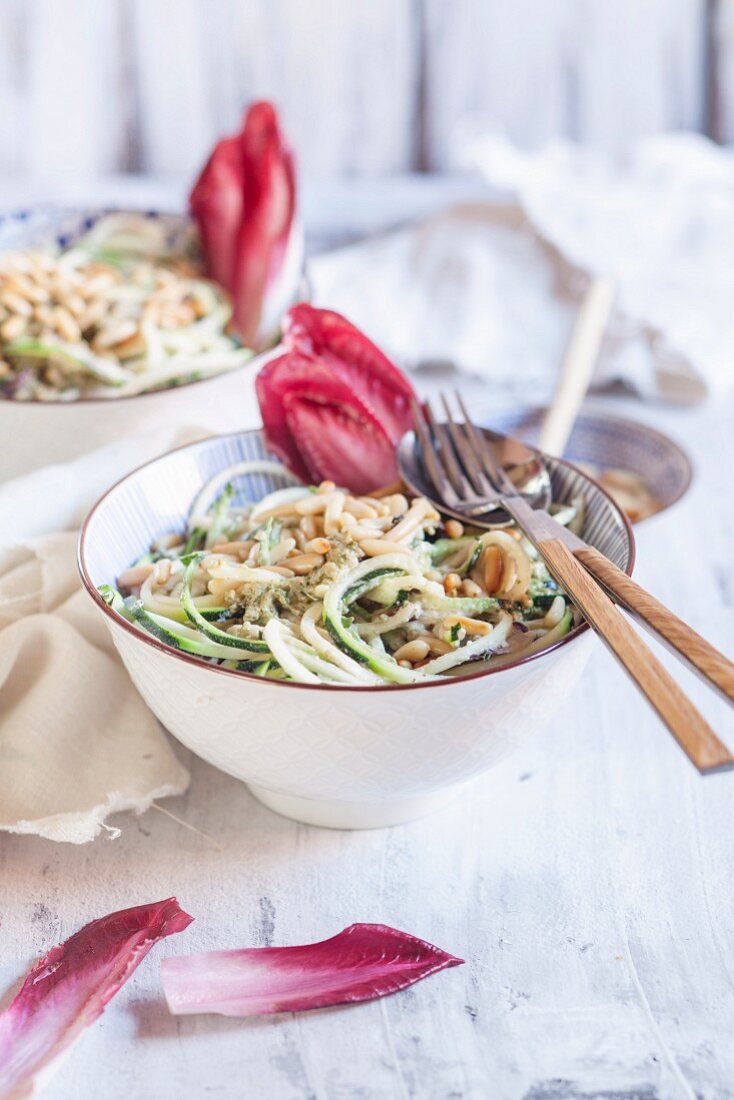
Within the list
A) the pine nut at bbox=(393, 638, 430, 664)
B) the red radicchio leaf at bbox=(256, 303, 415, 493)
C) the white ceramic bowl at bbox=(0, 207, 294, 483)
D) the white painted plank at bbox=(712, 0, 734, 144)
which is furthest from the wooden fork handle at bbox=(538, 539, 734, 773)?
the white painted plank at bbox=(712, 0, 734, 144)

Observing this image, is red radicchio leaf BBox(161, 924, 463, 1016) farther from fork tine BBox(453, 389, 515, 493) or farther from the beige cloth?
fork tine BBox(453, 389, 515, 493)

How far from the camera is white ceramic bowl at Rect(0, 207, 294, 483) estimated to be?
1648 millimetres

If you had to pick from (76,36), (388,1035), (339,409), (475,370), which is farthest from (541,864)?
(76,36)

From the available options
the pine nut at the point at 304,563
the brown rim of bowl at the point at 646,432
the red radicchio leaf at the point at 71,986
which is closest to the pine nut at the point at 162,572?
the pine nut at the point at 304,563

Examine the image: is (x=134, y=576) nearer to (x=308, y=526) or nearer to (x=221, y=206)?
(x=308, y=526)

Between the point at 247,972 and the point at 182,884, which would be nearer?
the point at 247,972

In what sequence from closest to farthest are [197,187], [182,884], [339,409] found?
[182,884]
[339,409]
[197,187]

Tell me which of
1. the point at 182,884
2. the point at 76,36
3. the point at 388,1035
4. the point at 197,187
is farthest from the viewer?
the point at 76,36

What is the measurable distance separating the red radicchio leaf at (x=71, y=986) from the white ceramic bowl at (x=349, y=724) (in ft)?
0.55

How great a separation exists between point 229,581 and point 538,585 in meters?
0.34

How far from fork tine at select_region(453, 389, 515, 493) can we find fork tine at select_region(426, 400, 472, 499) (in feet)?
0.10

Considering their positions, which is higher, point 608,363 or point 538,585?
point 538,585

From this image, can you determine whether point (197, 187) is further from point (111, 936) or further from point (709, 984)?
point (709, 984)

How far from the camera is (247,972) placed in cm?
105
